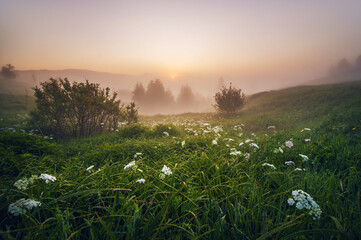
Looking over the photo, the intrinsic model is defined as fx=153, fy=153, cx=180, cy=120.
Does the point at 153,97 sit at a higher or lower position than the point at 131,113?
lower

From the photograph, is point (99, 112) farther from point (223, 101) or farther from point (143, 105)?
point (143, 105)

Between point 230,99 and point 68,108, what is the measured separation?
16.8 m

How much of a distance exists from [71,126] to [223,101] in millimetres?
16220

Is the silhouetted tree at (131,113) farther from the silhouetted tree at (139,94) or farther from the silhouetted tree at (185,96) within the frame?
the silhouetted tree at (185,96)

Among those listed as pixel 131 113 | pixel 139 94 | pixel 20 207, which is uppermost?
pixel 20 207

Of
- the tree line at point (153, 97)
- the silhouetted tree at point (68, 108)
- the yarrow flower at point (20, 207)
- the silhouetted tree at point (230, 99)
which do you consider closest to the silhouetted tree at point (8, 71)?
the tree line at point (153, 97)

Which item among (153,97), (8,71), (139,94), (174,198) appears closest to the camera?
(174,198)

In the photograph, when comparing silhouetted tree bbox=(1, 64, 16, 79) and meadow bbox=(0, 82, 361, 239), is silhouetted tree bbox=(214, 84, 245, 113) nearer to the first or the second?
meadow bbox=(0, 82, 361, 239)

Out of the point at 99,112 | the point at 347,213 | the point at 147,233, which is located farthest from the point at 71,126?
the point at 347,213

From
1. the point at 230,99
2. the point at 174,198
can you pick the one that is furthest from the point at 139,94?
the point at 174,198

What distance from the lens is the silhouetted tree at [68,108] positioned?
24.9 feet

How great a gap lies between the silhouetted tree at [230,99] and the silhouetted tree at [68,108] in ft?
47.9

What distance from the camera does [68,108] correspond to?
7684 millimetres

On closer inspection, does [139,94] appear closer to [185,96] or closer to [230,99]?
[185,96]
